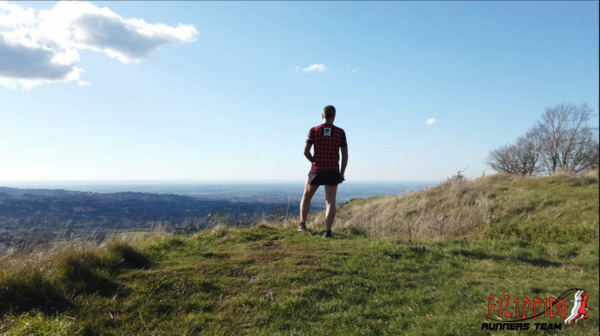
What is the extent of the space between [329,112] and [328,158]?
0.85 meters

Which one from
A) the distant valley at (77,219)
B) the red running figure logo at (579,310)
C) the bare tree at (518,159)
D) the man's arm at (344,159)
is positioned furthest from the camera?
the bare tree at (518,159)

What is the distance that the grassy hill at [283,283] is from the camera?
264 cm

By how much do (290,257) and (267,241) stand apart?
46.4 inches

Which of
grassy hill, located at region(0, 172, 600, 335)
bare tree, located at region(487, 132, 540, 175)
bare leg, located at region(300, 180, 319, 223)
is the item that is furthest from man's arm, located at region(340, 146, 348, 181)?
bare tree, located at region(487, 132, 540, 175)

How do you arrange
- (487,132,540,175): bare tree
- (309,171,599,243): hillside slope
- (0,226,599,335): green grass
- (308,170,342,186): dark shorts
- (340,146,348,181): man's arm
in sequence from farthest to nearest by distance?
(487,132,540,175): bare tree, (309,171,599,243): hillside slope, (340,146,348,181): man's arm, (308,170,342,186): dark shorts, (0,226,599,335): green grass

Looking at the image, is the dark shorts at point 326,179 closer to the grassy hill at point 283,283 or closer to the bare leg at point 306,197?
the bare leg at point 306,197

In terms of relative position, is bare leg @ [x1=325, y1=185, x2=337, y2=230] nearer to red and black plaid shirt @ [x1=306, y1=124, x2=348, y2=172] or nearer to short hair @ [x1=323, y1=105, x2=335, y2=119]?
red and black plaid shirt @ [x1=306, y1=124, x2=348, y2=172]

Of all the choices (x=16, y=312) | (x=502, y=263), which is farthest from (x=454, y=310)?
(x=16, y=312)

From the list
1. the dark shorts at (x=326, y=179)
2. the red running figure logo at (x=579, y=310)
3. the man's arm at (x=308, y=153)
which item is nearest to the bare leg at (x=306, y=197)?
the dark shorts at (x=326, y=179)

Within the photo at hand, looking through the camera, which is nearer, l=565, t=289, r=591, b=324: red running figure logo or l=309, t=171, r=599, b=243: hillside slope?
l=565, t=289, r=591, b=324: red running figure logo

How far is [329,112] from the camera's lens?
20.0 ft

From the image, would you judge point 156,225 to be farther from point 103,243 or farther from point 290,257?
point 290,257

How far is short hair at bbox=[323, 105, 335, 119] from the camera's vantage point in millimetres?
6098

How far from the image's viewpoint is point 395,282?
372 centimetres
